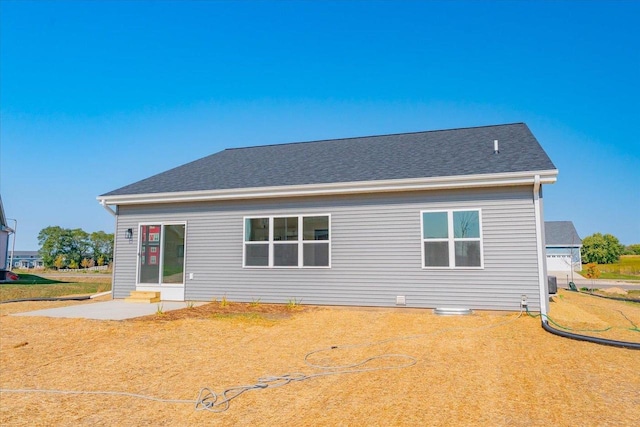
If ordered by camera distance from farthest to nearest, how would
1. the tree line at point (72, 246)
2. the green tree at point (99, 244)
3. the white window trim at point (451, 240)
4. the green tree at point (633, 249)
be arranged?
the green tree at point (633, 249) → the green tree at point (99, 244) → the tree line at point (72, 246) → the white window trim at point (451, 240)

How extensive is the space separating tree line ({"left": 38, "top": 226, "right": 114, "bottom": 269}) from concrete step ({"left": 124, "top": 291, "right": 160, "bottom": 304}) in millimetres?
52518

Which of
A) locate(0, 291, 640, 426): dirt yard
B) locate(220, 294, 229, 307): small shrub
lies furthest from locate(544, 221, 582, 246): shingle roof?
locate(220, 294, 229, 307): small shrub

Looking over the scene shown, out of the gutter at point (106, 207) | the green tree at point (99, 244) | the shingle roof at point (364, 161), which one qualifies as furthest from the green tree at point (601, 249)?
the green tree at point (99, 244)

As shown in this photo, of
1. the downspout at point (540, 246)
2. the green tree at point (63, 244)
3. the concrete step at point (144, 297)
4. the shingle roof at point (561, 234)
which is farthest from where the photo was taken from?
the green tree at point (63, 244)

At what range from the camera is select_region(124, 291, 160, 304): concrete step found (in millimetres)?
10866

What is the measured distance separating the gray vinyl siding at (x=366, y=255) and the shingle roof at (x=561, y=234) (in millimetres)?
35800

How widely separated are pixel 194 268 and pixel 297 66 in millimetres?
10888

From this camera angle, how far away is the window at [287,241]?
9961 mm

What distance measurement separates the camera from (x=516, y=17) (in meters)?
13.2

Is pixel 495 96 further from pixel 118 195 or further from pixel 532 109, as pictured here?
pixel 118 195

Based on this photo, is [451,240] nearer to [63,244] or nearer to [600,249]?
[600,249]

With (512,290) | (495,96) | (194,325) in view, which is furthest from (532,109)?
(194,325)

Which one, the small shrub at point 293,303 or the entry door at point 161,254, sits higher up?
the entry door at point 161,254

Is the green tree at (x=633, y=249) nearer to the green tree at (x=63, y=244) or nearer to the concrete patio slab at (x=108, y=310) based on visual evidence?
the concrete patio slab at (x=108, y=310)
